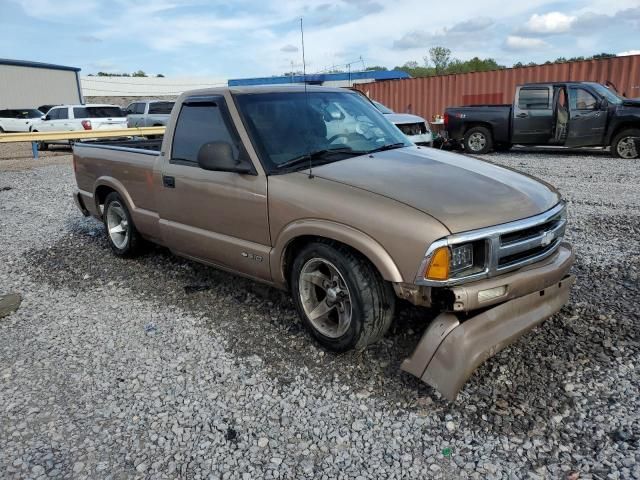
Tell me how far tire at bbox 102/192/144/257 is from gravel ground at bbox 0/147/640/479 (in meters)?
0.68

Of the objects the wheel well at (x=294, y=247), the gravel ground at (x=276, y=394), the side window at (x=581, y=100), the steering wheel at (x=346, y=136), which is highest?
the side window at (x=581, y=100)

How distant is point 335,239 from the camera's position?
314 centimetres

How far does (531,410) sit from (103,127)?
64.9ft

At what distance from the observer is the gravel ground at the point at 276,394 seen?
2514 mm

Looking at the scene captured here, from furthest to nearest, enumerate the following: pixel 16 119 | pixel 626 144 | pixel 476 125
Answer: pixel 16 119
pixel 476 125
pixel 626 144

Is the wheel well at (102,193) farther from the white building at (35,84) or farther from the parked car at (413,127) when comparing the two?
the white building at (35,84)

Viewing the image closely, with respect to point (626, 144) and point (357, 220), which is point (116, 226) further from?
point (626, 144)

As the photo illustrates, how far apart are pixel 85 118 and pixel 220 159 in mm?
18410

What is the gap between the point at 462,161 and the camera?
12.5ft

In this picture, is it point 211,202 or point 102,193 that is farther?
point 102,193

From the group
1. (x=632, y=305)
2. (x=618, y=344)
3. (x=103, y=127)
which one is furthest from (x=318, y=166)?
(x=103, y=127)

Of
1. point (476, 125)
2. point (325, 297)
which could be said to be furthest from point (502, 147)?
point (325, 297)

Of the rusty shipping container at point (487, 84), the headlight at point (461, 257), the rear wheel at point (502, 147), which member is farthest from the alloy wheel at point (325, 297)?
the rusty shipping container at point (487, 84)

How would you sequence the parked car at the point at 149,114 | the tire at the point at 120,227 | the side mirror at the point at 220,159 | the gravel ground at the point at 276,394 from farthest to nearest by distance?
the parked car at the point at 149,114 → the tire at the point at 120,227 → the side mirror at the point at 220,159 → the gravel ground at the point at 276,394
